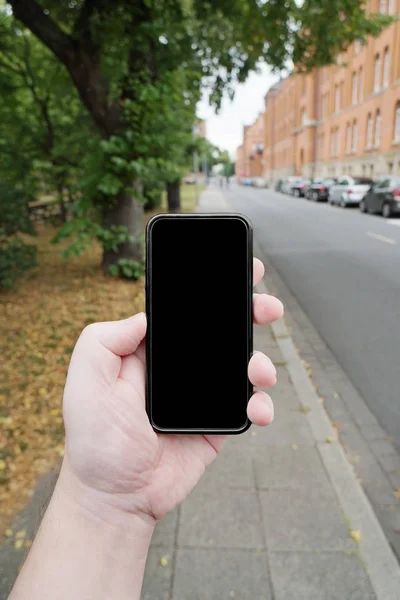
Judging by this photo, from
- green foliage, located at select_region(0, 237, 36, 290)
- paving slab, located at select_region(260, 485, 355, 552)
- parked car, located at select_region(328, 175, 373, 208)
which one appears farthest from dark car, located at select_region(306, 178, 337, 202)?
paving slab, located at select_region(260, 485, 355, 552)

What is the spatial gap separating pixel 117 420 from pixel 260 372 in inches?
17.7

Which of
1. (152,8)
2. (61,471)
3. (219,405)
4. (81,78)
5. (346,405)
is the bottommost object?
(346,405)

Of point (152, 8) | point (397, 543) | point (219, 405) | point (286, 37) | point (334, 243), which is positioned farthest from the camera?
point (334, 243)

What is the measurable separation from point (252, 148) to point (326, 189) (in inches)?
2857

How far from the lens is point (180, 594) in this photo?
2209 mm

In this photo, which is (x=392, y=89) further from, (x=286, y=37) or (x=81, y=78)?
(x=81, y=78)

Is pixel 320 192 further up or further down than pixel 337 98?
further down

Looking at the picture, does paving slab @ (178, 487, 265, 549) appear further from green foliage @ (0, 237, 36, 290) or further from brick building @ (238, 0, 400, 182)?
brick building @ (238, 0, 400, 182)

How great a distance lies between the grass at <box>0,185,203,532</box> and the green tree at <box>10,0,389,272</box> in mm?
952

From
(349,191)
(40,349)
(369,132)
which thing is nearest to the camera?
(40,349)

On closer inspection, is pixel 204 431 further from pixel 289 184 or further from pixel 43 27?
pixel 289 184

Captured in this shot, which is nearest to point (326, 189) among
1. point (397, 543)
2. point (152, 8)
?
point (152, 8)

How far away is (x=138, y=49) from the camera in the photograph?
23.4 ft

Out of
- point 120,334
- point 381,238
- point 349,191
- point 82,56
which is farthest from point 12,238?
point 349,191
